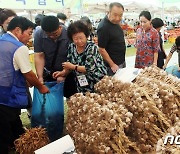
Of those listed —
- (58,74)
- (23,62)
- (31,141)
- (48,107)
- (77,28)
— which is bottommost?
(31,141)

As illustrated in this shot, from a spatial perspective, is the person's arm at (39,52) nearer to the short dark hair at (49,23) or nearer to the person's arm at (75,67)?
the short dark hair at (49,23)

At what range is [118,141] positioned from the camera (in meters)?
1.10

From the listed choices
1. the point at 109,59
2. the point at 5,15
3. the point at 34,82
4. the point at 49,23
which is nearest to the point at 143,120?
the point at 34,82

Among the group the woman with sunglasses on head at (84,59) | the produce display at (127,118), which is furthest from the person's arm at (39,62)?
the produce display at (127,118)

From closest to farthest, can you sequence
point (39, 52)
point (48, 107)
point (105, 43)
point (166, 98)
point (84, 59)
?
point (166, 98)
point (84, 59)
point (48, 107)
point (39, 52)
point (105, 43)

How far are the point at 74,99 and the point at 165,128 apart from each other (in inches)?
19.3

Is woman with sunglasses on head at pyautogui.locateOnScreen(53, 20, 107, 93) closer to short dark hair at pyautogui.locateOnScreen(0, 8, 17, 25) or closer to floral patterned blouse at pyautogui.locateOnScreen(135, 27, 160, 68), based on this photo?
short dark hair at pyautogui.locateOnScreen(0, 8, 17, 25)

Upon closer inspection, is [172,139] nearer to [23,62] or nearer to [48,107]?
[23,62]

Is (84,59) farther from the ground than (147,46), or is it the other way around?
(84,59)

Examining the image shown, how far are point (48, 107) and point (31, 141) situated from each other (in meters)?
0.34

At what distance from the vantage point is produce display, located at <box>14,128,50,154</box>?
1990mm

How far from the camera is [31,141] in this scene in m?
2.02

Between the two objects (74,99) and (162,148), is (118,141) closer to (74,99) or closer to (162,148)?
(162,148)

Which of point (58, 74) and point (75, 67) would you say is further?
point (58, 74)
